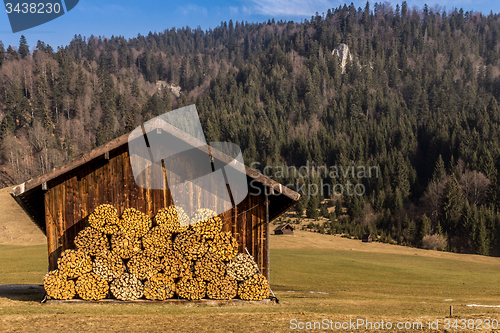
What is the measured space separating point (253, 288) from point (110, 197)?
21.6 feet

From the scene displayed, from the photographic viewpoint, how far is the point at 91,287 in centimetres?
1578

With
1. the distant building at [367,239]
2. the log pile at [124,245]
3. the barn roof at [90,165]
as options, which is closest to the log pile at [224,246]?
the barn roof at [90,165]

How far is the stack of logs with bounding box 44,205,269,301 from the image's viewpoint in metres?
15.8

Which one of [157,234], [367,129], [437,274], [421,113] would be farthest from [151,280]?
[421,113]

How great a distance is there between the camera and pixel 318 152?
154 m

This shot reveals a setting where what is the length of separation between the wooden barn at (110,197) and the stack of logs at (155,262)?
44 centimetres

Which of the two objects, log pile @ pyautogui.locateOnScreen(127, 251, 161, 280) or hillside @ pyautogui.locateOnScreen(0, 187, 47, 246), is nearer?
log pile @ pyautogui.locateOnScreen(127, 251, 161, 280)

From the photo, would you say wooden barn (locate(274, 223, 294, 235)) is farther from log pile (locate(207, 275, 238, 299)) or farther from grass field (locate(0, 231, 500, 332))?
log pile (locate(207, 275, 238, 299))

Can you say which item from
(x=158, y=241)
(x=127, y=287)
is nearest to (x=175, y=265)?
(x=158, y=241)

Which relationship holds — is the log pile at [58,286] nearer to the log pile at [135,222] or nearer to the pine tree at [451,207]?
the log pile at [135,222]

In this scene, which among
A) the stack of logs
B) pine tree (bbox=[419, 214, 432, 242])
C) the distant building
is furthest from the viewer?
pine tree (bbox=[419, 214, 432, 242])

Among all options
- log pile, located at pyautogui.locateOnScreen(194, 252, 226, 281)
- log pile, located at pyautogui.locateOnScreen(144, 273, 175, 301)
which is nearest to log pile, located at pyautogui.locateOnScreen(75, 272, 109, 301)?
log pile, located at pyautogui.locateOnScreen(144, 273, 175, 301)

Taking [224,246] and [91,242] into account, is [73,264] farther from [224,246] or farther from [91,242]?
[224,246]

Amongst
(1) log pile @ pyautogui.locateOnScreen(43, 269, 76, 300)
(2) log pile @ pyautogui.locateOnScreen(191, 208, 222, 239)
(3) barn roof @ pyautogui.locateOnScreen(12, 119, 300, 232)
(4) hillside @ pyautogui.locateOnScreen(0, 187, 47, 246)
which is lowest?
(4) hillside @ pyautogui.locateOnScreen(0, 187, 47, 246)
